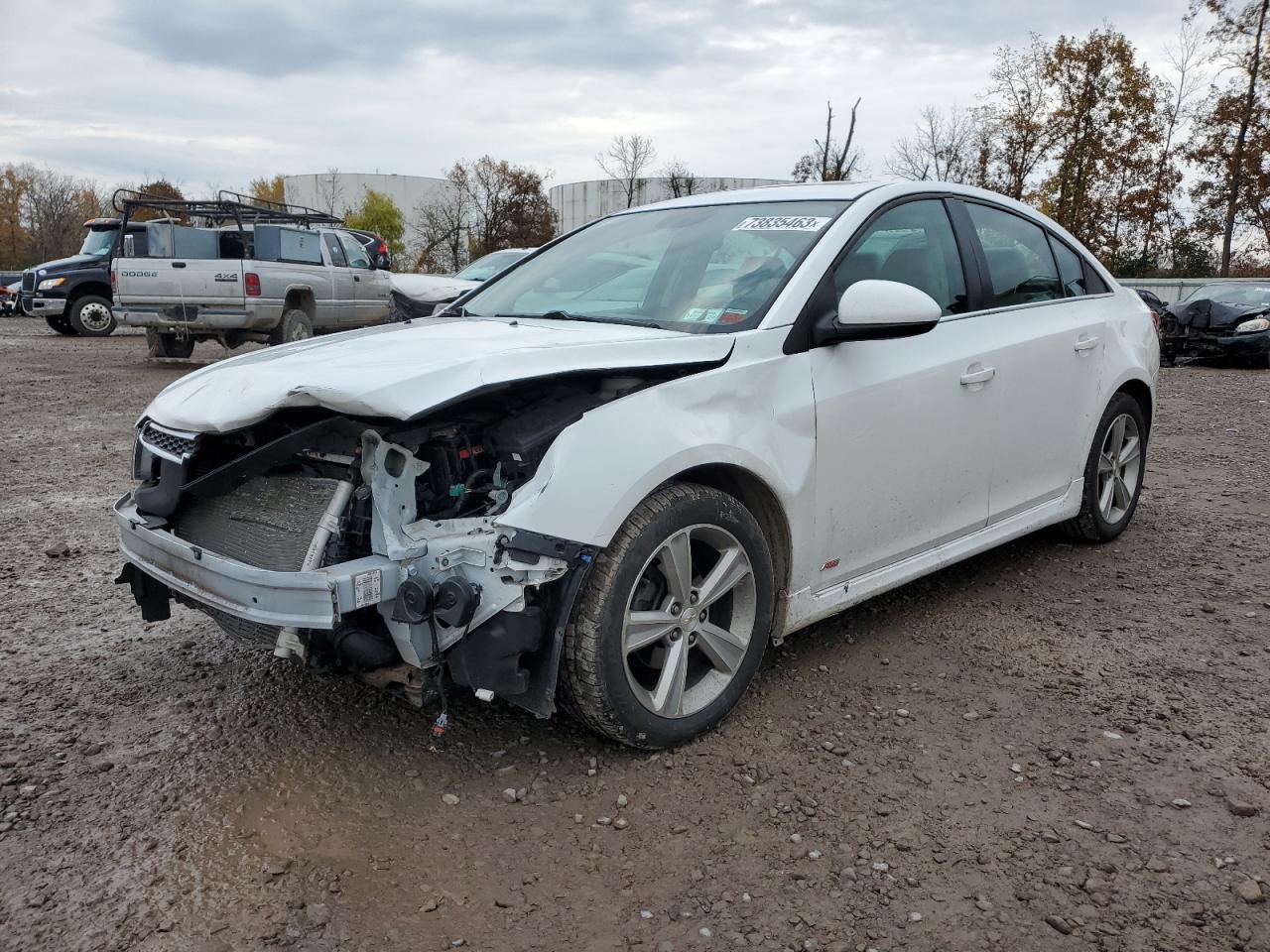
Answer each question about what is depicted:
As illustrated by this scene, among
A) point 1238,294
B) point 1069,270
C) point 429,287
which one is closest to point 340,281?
point 429,287

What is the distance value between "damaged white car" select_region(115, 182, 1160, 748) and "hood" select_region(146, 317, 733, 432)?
1cm

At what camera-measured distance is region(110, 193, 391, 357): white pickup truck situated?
1285cm

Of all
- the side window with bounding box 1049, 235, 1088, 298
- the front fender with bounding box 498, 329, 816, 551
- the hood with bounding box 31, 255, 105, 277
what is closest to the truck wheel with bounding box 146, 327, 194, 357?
the hood with bounding box 31, 255, 105, 277

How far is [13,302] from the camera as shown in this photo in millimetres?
27031

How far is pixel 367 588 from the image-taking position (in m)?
2.55

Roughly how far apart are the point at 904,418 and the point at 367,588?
1.95 m

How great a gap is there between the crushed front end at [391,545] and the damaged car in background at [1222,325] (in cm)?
1551

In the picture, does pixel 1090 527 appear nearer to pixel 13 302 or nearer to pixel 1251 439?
pixel 1251 439

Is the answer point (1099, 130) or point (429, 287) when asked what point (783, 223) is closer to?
point (429, 287)

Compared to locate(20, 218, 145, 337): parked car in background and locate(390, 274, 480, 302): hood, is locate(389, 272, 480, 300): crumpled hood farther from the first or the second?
locate(20, 218, 145, 337): parked car in background

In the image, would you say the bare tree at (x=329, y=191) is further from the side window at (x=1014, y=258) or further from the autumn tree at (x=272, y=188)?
the side window at (x=1014, y=258)

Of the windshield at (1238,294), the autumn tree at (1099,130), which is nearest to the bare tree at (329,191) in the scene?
A: the autumn tree at (1099,130)

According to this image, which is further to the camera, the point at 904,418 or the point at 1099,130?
the point at 1099,130

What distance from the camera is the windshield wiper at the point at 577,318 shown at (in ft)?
11.0
